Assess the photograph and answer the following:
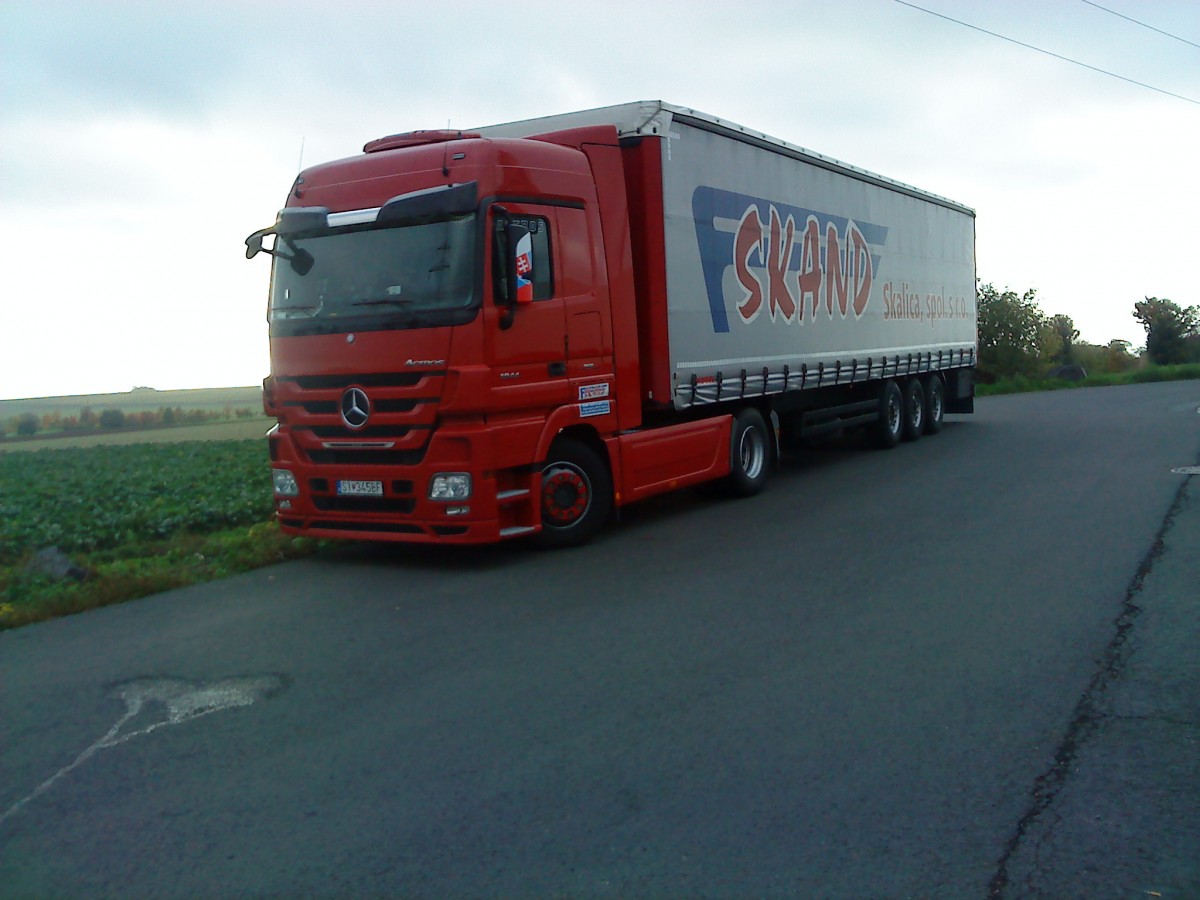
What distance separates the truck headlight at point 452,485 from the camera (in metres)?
8.49

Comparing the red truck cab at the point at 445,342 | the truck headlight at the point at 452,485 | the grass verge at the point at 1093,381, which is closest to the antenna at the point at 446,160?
the red truck cab at the point at 445,342

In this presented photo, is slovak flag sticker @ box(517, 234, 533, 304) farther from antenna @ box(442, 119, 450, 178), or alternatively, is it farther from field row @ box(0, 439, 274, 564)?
field row @ box(0, 439, 274, 564)

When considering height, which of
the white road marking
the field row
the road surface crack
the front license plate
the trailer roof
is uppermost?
the trailer roof

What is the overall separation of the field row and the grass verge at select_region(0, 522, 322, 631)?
38cm

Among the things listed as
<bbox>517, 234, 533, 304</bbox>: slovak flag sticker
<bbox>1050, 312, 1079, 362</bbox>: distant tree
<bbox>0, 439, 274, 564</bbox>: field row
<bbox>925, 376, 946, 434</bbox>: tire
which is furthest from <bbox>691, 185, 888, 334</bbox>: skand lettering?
<bbox>1050, 312, 1079, 362</bbox>: distant tree

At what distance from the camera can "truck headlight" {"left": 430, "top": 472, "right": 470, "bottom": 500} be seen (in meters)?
8.49

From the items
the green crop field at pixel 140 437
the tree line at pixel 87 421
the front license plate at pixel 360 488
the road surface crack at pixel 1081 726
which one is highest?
the tree line at pixel 87 421

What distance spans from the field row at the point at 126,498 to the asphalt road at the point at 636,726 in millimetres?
2661

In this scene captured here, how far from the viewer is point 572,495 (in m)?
9.55

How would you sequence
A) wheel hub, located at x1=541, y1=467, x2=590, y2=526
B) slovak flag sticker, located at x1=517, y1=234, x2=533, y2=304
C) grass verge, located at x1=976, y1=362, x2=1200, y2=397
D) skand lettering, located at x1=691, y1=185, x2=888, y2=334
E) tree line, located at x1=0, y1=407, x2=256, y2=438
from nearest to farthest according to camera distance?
slovak flag sticker, located at x1=517, y1=234, x2=533, y2=304
wheel hub, located at x1=541, y1=467, x2=590, y2=526
skand lettering, located at x1=691, y1=185, x2=888, y2=334
tree line, located at x1=0, y1=407, x2=256, y2=438
grass verge, located at x1=976, y1=362, x2=1200, y2=397

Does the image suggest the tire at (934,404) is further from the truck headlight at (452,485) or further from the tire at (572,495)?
the truck headlight at (452,485)

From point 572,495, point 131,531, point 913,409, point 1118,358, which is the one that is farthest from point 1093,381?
point 131,531

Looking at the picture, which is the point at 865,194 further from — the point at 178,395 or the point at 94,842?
the point at 178,395

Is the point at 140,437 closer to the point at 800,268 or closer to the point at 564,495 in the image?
the point at 800,268
